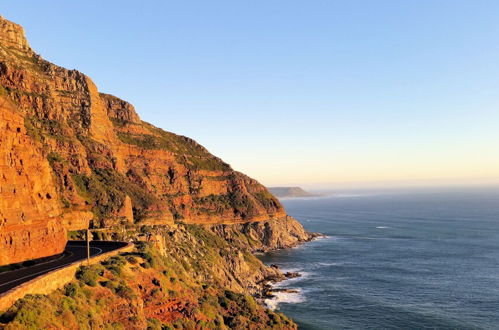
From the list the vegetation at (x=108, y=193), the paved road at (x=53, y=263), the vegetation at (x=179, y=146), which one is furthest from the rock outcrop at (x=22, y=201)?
the vegetation at (x=179, y=146)

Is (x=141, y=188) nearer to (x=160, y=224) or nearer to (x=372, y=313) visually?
(x=160, y=224)

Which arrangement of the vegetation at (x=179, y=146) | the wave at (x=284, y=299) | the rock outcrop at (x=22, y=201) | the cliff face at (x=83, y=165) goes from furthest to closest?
the vegetation at (x=179, y=146)
the wave at (x=284, y=299)
the cliff face at (x=83, y=165)
the rock outcrop at (x=22, y=201)

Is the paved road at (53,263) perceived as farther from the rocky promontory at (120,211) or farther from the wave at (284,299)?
the wave at (284,299)

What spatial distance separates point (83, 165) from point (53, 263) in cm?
4281

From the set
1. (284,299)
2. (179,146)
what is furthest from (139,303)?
(179,146)

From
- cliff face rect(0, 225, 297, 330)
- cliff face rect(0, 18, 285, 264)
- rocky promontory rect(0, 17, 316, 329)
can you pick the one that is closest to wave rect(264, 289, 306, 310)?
rocky promontory rect(0, 17, 316, 329)

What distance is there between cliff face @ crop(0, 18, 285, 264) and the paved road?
1939 mm

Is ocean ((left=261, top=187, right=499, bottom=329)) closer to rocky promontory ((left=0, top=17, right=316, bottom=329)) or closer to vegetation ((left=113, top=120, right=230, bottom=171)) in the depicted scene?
rocky promontory ((left=0, top=17, right=316, bottom=329))

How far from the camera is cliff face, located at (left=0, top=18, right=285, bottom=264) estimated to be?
3884 centimetres

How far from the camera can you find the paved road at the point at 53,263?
95.1 ft

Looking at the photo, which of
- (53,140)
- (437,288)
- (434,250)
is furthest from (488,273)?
(53,140)

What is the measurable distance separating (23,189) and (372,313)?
60.3 m

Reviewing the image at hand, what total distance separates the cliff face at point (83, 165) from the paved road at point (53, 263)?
194cm

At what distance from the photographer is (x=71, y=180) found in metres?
Answer: 66.8
